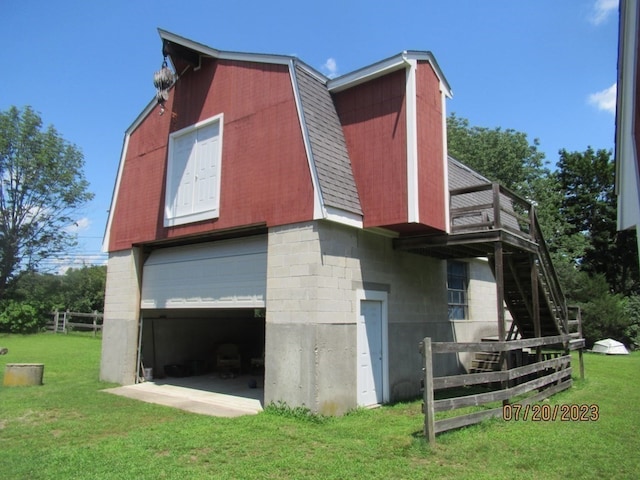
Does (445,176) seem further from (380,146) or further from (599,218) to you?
(599,218)

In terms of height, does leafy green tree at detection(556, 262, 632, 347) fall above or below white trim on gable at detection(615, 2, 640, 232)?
below

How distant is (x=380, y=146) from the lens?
9.12m

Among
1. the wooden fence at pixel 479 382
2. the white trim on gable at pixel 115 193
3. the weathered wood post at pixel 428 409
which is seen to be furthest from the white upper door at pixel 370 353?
the white trim on gable at pixel 115 193

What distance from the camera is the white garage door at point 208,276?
9555 mm

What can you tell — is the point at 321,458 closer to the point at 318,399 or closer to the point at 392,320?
the point at 318,399

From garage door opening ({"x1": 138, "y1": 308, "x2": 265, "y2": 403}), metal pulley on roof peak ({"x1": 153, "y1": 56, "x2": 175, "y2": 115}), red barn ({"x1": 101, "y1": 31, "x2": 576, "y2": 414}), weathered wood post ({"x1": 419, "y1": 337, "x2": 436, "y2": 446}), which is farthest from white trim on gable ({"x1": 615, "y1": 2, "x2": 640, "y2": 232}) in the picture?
metal pulley on roof peak ({"x1": 153, "y1": 56, "x2": 175, "y2": 115})

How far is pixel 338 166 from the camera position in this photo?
9117 millimetres

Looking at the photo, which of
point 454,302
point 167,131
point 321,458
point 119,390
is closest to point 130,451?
point 321,458

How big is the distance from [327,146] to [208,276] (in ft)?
13.1

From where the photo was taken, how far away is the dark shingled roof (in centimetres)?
857

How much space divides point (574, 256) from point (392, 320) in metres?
25.9

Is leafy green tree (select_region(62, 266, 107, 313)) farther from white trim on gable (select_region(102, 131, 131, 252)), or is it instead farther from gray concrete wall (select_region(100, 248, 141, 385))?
gray concrete wall (select_region(100, 248, 141, 385))
